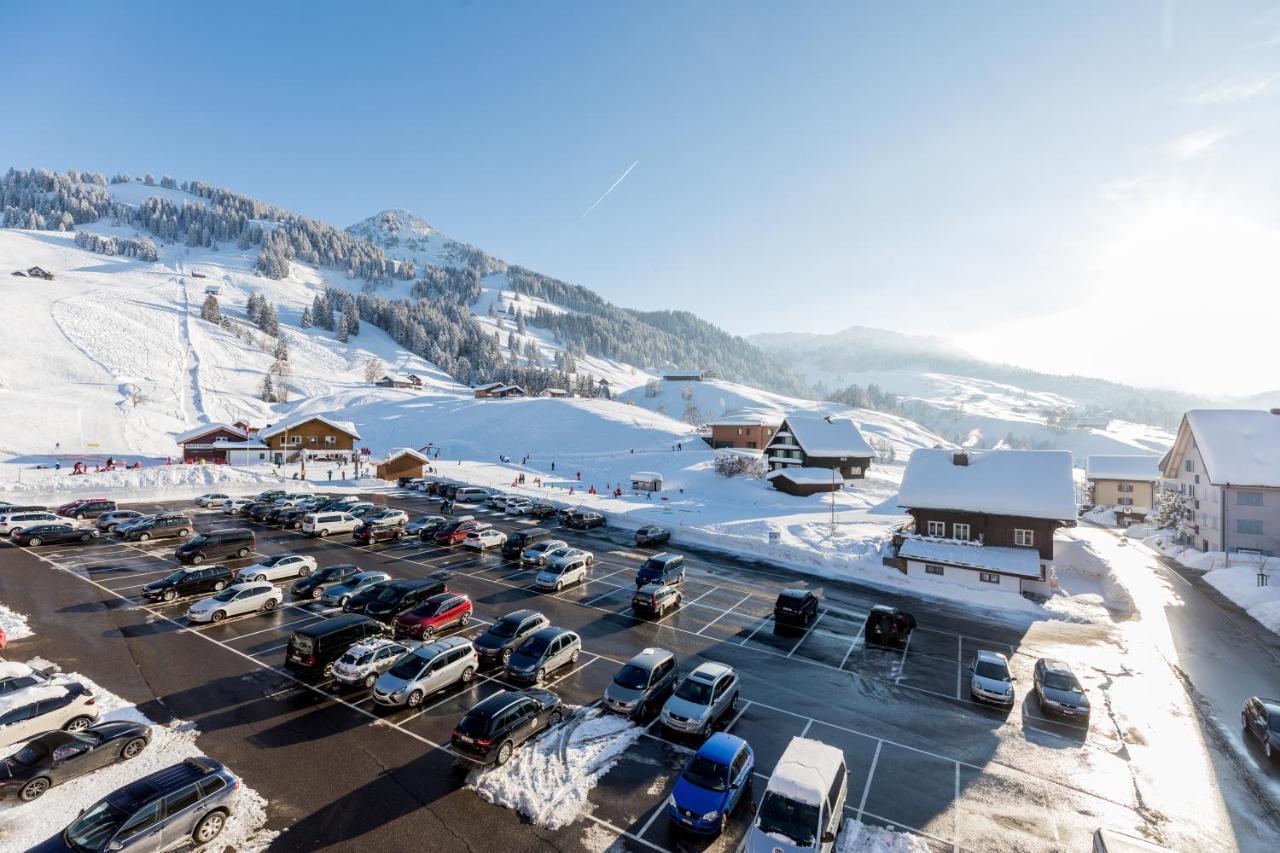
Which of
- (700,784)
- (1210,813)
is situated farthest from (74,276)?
(1210,813)

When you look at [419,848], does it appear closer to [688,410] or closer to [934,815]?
[934,815]

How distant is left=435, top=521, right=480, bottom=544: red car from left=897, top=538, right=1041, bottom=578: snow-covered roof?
31.9 meters

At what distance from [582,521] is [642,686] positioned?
103 feet

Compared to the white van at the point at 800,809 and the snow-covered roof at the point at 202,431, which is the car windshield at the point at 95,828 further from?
the snow-covered roof at the point at 202,431

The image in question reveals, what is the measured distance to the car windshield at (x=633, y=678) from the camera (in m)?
19.8

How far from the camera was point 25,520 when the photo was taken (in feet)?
124

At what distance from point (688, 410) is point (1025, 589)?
143438 millimetres

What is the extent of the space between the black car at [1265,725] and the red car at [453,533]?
4100cm

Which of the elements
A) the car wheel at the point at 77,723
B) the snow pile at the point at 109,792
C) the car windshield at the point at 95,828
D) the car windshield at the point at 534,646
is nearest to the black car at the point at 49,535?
the car wheel at the point at 77,723

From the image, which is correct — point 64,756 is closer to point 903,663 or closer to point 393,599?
point 393,599

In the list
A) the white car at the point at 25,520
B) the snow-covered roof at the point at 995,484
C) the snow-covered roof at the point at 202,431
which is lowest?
the white car at the point at 25,520

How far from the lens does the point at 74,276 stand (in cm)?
16388

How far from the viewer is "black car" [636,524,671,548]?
45.6 meters

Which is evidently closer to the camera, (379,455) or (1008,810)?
(1008,810)
